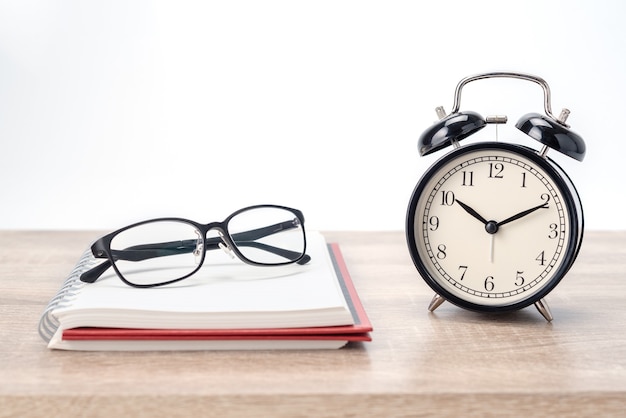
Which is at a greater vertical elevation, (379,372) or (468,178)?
(468,178)

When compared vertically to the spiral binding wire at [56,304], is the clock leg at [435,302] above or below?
below

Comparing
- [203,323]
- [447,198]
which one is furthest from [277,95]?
[203,323]

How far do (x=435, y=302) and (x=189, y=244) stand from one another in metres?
0.36

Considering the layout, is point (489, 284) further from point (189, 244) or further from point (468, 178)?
point (189, 244)

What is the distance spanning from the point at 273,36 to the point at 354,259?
1.01 meters

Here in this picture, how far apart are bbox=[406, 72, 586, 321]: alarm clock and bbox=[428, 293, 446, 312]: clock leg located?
0.02 meters

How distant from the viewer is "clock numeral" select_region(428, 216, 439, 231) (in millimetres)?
972

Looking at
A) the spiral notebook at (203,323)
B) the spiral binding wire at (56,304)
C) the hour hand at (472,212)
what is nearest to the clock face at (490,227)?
the hour hand at (472,212)

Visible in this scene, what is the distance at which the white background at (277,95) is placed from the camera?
2.15 m

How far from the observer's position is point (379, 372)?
0.81 m

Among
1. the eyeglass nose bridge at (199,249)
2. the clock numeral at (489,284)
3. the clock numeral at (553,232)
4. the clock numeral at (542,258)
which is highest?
the clock numeral at (553,232)

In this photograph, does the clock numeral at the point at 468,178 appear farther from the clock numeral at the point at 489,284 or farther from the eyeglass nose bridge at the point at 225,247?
the eyeglass nose bridge at the point at 225,247

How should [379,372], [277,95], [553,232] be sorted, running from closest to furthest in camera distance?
[379,372] < [553,232] < [277,95]

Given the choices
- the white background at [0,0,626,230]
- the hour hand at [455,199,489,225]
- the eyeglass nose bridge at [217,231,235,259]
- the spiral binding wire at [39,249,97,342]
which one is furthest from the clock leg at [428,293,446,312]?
the white background at [0,0,626,230]
